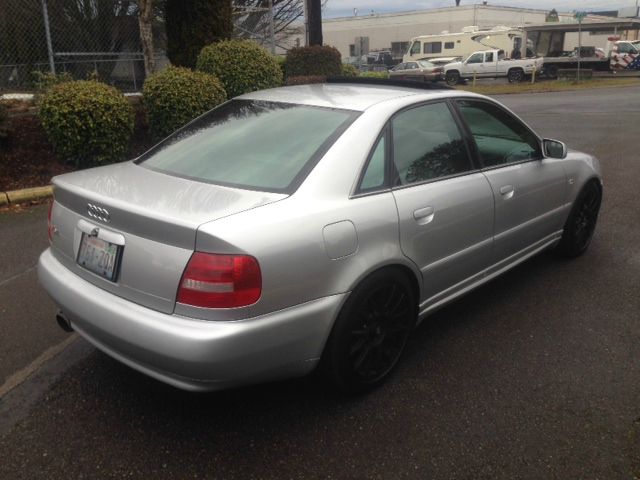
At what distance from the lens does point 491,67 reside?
103ft

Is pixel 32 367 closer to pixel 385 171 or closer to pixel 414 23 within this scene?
pixel 385 171

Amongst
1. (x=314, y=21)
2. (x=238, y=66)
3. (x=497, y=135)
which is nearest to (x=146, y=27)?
(x=238, y=66)

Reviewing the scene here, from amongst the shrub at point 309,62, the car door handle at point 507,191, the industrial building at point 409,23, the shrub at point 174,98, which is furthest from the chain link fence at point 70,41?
the industrial building at point 409,23

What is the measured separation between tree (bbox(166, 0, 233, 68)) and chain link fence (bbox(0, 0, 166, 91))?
134cm

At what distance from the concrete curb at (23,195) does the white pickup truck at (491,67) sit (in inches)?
1099

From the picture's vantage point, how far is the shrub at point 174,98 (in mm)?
7832

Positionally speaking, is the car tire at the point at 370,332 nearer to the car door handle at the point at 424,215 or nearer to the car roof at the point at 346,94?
the car door handle at the point at 424,215

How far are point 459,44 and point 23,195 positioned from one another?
3553cm

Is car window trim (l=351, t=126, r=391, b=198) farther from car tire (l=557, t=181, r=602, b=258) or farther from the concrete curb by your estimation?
the concrete curb

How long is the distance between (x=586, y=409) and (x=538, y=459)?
20.2 inches

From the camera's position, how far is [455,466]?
253 centimetres

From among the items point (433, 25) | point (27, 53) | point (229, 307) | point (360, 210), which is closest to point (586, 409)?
point (360, 210)

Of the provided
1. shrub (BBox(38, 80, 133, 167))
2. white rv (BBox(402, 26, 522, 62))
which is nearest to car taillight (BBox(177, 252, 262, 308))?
shrub (BBox(38, 80, 133, 167))

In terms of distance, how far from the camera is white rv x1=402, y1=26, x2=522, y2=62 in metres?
35.5
